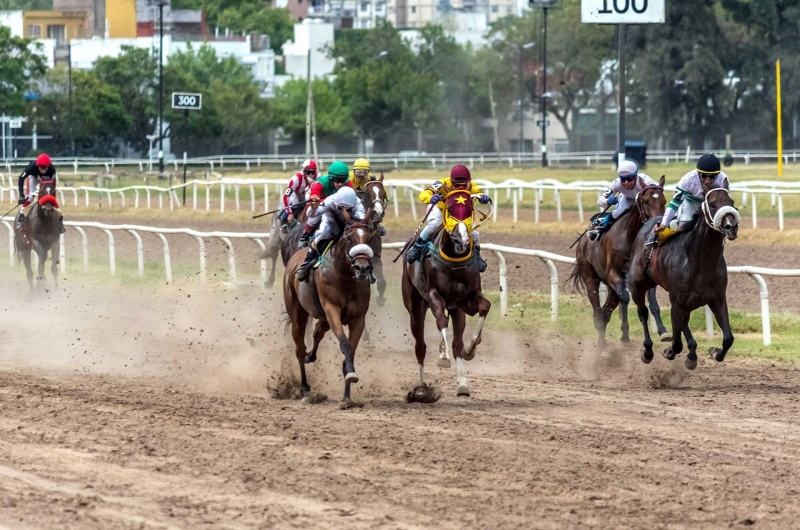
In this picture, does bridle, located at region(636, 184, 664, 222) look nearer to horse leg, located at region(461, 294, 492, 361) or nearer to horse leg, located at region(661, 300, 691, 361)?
horse leg, located at region(661, 300, 691, 361)

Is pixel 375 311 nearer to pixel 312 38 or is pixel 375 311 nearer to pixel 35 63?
pixel 35 63

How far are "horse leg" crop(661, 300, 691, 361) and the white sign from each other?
32.4 feet

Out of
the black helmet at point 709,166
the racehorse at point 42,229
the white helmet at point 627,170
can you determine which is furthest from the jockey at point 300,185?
the black helmet at point 709,166

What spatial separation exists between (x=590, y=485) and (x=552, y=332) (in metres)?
7.29

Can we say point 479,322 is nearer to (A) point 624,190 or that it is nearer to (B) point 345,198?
(B) point 345,198

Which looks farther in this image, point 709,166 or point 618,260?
point 618,260

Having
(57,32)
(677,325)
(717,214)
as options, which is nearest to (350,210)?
(717,214)

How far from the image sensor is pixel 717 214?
9953 millimetres

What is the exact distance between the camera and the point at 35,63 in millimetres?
67562

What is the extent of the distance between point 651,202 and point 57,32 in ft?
305

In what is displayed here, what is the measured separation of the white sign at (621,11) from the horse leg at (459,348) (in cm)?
1053

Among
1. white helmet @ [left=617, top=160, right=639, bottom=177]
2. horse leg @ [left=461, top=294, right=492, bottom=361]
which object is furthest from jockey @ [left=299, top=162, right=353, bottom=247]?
white helmet @ [left=617, top=160, right=639, bottom=177]

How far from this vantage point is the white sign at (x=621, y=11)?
65.6 feet

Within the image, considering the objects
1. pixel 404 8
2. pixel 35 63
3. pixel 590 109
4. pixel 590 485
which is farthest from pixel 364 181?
pixel 404 8
